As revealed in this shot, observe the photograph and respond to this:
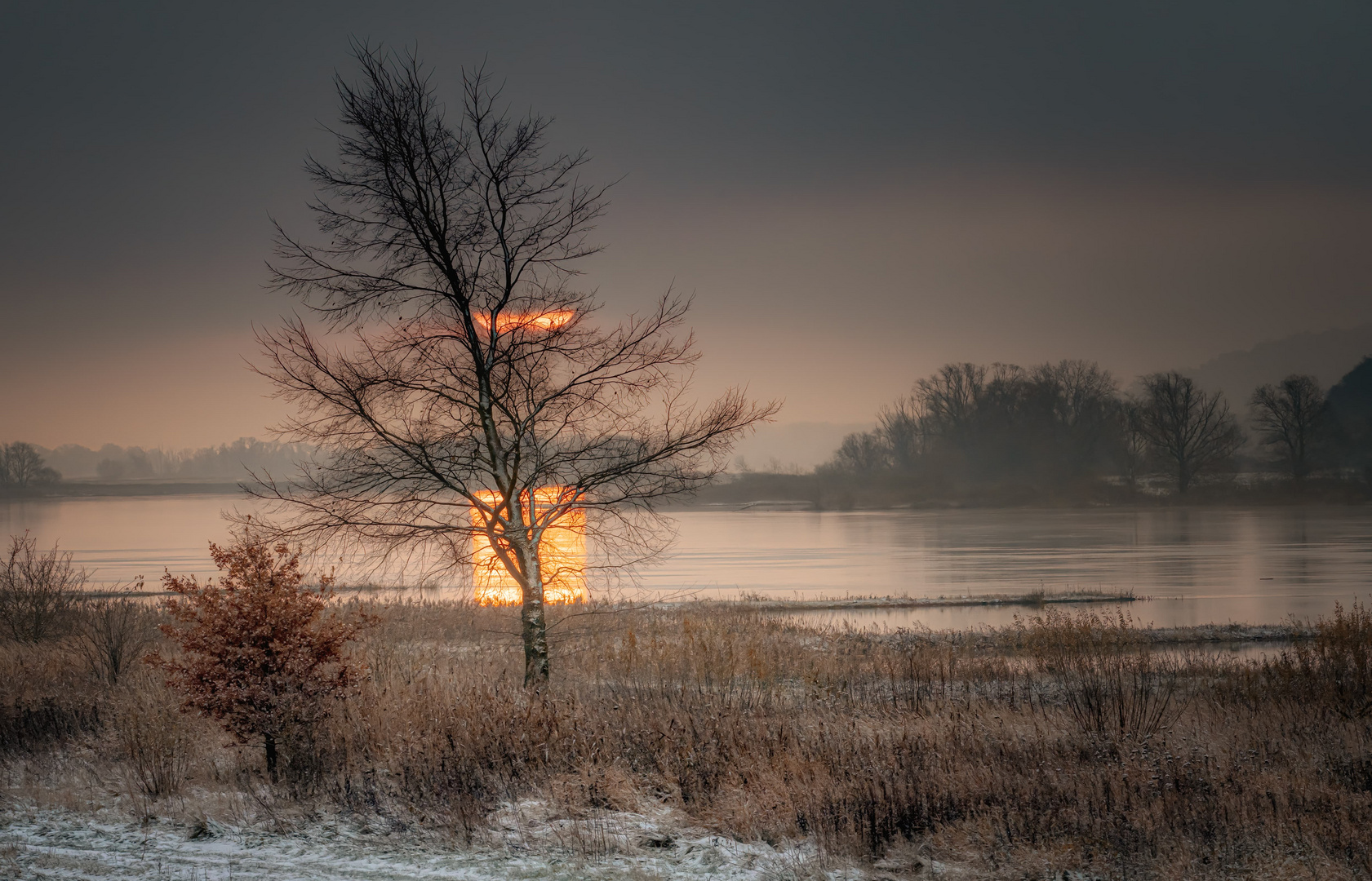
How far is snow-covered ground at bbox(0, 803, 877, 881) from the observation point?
283 inches

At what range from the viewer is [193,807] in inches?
349

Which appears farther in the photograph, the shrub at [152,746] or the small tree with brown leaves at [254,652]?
the small tree with brown leaves at [254,652]

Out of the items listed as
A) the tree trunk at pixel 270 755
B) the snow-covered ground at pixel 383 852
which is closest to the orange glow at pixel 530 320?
the tree trunk at pixel 270 755

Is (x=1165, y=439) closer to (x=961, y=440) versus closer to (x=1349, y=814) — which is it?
(x=961, y=440)

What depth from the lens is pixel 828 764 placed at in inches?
363

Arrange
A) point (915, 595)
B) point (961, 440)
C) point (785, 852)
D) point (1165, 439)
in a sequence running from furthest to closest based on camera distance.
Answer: point (961, 440) < point (1165, 439) < point (915, 595) < point (785, 852)

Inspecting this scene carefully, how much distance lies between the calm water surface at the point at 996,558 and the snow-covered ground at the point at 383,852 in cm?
2119

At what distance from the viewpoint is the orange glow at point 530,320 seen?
13695 millimetres

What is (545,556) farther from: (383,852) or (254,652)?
(383,852)

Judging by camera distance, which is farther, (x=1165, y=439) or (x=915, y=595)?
(x=1165, y=439)

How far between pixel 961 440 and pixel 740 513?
29.3m

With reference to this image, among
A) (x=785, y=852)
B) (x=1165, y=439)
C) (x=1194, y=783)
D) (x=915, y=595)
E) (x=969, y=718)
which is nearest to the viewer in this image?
(x=785, y=852)

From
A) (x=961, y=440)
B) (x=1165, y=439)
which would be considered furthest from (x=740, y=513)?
(x=1165, y=439)

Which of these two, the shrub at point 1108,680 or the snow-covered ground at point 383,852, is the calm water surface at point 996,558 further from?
the snow-covered ground at point 383,852
